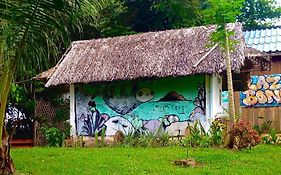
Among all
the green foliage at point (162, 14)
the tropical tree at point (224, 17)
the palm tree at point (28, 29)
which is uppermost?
the green foliage at point (162, 14)

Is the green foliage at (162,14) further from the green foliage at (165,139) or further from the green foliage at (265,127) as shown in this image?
the green foliage at (165,139)

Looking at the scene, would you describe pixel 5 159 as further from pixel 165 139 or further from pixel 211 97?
pixel 211 97

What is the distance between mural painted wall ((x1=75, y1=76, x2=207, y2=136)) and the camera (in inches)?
599

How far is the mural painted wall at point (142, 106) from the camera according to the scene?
49.9ft

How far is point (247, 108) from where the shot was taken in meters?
19.2

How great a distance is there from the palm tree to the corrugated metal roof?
13.0 metres

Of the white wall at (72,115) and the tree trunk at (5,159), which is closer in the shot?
the tree trunk at (5,159)

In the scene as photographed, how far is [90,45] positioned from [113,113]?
10.3 ft

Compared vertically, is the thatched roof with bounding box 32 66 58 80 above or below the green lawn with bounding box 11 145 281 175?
above

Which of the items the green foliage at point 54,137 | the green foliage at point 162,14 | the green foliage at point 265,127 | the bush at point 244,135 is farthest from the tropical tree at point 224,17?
the green foliage at point 162,14

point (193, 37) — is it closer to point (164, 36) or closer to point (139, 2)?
point (164, 36)

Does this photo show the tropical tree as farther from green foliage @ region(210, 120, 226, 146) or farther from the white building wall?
the white building wall

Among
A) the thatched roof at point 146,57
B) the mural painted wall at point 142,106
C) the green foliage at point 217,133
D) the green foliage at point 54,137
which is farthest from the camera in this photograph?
the green foliage at point 54,137

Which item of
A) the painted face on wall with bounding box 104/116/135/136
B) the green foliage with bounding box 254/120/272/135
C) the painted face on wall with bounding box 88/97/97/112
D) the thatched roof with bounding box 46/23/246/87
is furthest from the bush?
the green foliage with bounding box 254/120/272/135
